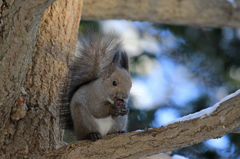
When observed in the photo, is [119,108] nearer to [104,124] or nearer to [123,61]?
[104,124]

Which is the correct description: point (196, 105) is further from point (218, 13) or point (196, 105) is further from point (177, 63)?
point (218, 13)

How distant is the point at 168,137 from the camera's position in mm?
1683

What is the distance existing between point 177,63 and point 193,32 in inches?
26.1

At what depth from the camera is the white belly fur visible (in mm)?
2213

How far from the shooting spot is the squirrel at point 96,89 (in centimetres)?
219

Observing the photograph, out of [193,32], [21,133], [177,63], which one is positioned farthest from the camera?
[193,32]

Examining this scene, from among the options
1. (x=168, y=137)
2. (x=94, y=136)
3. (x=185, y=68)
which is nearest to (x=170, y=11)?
(x=185, y=68)

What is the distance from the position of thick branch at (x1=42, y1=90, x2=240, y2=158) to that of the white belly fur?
30cm

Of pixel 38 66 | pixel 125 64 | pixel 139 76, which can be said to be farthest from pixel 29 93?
pixel 139 76

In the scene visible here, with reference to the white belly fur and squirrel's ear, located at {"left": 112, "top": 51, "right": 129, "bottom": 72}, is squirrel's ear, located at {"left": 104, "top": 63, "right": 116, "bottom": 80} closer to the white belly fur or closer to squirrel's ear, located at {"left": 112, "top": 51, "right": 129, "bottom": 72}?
squirrel's ear, located at {"left": 112, "top": 51, "right": 129, "bottom": 72}

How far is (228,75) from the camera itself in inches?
155

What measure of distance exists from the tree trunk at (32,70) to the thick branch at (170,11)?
103cm

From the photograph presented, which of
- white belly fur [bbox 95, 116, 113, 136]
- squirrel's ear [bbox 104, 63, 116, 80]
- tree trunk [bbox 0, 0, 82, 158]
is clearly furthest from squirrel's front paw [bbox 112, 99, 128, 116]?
tree trunk [bbox 0, 0, 82, 158]

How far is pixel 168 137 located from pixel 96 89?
803 millimetres
